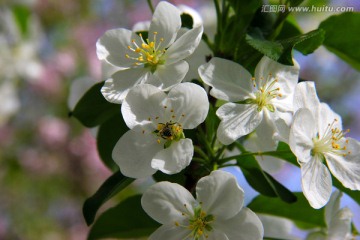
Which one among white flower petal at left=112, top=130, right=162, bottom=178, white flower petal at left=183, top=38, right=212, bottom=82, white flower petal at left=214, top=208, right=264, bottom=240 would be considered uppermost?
white flower petal at left=183, top=38, right=212, bottom=82

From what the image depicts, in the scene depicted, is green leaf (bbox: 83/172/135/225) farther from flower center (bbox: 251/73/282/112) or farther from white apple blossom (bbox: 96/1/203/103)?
flower center (bbox: 251/73/282/112)

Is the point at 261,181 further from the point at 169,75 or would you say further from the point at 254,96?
the point at 169,75

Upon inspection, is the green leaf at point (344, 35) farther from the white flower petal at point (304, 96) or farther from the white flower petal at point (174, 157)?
the white flower petal at point (174, 157)

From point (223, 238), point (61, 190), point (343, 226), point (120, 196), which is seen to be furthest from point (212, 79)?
point (61, 190)

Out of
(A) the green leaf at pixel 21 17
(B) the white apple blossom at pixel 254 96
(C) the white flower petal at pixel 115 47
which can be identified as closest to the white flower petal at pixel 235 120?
(B) the white apple blossom at pixel 254 96

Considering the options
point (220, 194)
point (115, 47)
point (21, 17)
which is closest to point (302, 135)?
point (220, 194)

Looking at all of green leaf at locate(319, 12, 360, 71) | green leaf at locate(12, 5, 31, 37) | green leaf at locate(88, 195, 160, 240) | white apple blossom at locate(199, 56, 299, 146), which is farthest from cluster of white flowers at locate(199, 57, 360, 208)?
green leaf at locate(12, 5, 31, 37)
